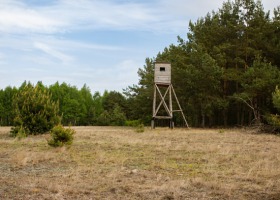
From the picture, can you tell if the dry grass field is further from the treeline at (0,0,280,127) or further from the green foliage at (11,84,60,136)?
the treeline at (0,0,280,127)

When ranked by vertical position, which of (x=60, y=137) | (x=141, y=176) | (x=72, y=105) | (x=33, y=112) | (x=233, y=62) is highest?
(x=233, y=62)

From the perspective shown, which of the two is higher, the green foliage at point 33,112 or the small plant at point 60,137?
the green foliage at point 33,112

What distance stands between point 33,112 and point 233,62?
20.8 meters

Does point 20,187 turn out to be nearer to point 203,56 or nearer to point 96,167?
point 96,167

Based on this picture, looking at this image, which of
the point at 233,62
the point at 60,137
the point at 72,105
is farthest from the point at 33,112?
the point at 72,105

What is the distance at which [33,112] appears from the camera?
22.7 meters

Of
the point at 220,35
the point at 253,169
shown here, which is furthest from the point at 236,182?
the point at 220,35

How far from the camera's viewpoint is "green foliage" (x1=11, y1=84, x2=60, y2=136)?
73.2ft

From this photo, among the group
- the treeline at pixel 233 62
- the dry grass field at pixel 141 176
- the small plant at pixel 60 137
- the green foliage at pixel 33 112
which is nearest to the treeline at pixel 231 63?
the treeline at pixel 233 62

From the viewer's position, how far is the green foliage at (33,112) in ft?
73.2

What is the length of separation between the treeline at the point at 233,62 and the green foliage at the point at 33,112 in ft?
49.3

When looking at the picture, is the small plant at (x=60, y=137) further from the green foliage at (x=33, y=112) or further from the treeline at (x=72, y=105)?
the treeline at (x=72, y=105)

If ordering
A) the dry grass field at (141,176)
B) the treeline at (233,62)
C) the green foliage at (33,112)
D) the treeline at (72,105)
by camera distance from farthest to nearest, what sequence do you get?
the treeline at (72,105), the treeline at (233,62), the green foliage at (33,112), the dry grass field at (141,176)

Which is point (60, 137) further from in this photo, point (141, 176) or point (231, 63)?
point (231, 63)
